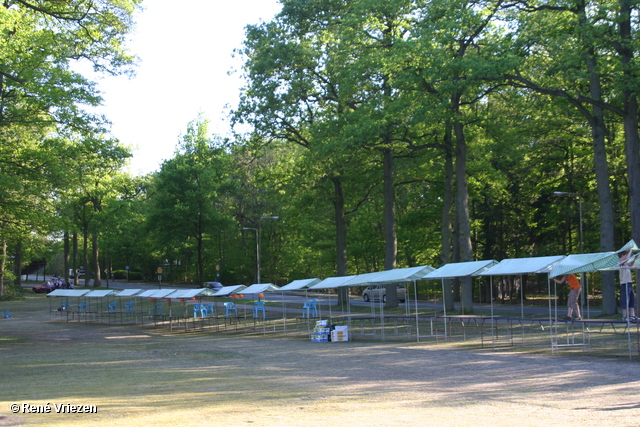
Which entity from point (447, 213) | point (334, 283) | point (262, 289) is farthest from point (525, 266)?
point (447, 213)

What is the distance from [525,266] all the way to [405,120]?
11524mm

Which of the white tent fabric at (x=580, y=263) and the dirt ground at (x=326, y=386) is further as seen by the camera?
the white tent fabric at (x=580, y=263)

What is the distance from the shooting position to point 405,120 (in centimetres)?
2750

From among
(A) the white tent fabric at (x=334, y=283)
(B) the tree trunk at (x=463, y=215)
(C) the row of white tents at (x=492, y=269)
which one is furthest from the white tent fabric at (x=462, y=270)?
Answer: (B) the tree trunk at (x=463, y=215)

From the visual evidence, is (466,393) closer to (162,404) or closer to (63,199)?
(162,404)

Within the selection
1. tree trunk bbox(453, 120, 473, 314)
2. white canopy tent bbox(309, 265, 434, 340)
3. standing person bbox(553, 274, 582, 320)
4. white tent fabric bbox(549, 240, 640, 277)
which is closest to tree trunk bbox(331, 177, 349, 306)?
tree trunk bbox(453, 120, 473, 314)

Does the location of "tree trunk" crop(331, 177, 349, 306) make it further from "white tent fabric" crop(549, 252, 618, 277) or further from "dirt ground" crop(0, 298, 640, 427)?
"white tent fabric" crop(549, 252, 618, 277)

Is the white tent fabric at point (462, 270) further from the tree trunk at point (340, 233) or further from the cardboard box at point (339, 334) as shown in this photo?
the tree trunk at point (340, 233)

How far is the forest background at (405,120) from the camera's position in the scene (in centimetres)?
2378

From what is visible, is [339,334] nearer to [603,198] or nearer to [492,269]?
[492,269]

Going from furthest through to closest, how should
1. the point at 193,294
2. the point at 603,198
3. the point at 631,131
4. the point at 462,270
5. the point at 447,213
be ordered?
the point at 447,213 < the point at 193,294 < the point at 603,198 < the point at 631,131 < the point at 462,270

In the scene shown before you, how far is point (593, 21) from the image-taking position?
23.1 m

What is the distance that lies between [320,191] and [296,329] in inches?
433

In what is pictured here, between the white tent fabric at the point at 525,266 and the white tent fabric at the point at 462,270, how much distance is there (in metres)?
0.29
